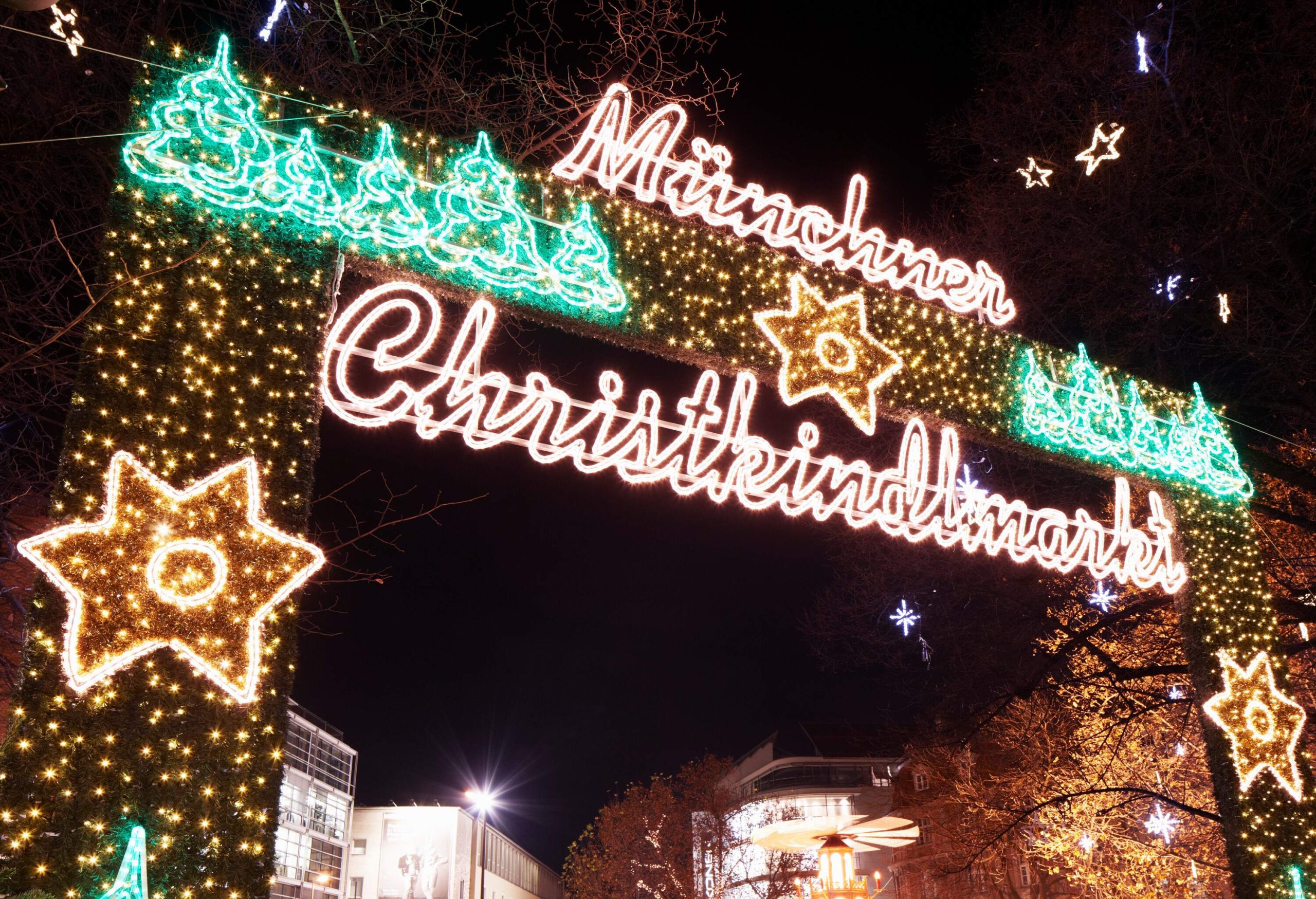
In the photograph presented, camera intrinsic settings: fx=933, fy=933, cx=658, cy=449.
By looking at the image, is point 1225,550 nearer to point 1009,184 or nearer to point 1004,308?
point 1004,308

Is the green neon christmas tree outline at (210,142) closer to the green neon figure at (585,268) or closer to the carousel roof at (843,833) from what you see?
the green neon figure at (585,268)

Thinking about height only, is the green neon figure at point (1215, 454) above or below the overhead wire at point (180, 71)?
below

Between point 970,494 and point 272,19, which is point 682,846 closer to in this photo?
point 970,494

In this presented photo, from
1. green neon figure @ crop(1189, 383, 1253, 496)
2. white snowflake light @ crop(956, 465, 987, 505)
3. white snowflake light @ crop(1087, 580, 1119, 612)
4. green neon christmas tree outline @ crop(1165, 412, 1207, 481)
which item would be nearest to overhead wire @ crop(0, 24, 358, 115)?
white snowflake light @ crop(956, 465, 987, 505)

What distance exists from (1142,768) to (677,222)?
467 inches

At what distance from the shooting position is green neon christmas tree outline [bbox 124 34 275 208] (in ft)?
16.9

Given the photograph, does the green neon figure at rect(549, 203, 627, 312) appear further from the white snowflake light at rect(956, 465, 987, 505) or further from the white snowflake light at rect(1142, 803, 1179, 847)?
the white snowflake light at rect(1142, 803, 1179, 847)

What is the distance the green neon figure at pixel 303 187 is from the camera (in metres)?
5.49

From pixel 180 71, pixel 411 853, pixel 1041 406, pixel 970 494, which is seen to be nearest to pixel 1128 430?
pixel 1041 406

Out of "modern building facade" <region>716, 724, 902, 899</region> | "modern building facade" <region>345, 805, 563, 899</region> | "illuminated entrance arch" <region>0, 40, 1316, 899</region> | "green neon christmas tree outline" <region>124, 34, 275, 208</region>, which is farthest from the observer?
"modern building facade" <region>716, 724, 902, 899</region>

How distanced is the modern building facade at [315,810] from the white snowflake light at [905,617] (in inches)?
791

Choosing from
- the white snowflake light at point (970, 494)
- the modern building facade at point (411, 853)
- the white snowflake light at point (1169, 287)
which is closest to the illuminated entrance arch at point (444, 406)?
the white snowflake light at point (970, 494)

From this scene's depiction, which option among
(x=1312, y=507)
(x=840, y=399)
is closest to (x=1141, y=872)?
(x=1312, y=507)

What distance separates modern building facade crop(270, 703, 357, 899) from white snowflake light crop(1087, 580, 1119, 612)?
21.9 meters
